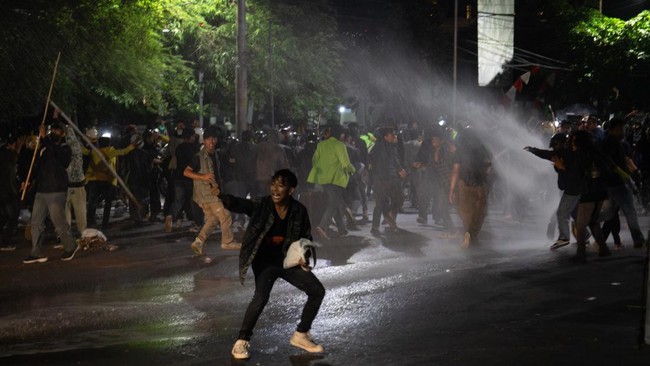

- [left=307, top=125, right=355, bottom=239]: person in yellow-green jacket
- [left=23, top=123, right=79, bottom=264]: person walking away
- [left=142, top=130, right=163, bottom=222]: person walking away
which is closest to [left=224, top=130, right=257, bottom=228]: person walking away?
[left=307, top=125, right=355, bottom=239]: person in yellow-green jacket

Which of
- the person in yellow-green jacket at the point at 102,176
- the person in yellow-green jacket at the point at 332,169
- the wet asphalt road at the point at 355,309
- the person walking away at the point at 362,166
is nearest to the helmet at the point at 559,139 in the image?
the wet asphalt road at the point at 355,309

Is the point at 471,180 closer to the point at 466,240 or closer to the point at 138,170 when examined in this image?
the point at 466,240

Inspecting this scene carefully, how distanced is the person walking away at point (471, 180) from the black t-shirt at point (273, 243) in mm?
6602

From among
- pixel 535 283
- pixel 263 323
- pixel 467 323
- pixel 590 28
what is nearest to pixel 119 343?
pixel 263 323

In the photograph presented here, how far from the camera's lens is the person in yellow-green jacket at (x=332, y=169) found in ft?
A: 47.2

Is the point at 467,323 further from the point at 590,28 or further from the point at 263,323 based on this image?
the point at 590,28

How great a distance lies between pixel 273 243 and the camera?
718 centimetres

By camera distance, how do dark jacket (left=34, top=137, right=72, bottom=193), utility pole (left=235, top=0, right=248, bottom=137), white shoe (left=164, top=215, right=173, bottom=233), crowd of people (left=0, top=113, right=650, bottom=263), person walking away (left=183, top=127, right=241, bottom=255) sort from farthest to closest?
utility pole (left=235, top=0, right=248, bottom=137) → white shoe (left=164, top=215, right=173, bottom=233) → person walking away (left=183, top=127, right=241, bottom=255) → dark jacket (left=34, top=137, right=72, bottom=193) → crowd of people (left=0, top=113, right=650, bottom=263)

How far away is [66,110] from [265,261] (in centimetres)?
1397

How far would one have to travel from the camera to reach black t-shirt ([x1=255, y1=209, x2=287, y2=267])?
7.15 m

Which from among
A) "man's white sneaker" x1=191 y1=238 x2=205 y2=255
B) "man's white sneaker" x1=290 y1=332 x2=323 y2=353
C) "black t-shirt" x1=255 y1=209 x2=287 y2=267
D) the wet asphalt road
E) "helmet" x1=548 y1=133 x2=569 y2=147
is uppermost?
"helmet" x1=548 y1=133 x2=569 y2=147

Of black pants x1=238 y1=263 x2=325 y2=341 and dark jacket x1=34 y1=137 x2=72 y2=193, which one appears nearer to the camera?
black pants x1=238 y1=263 x2=325 y2=341

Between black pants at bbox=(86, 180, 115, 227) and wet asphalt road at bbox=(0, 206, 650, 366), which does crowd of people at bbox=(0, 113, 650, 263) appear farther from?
wet asphalt road at bbox=(0, 206, 650, 366)

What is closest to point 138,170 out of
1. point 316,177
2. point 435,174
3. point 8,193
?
point 8,193
